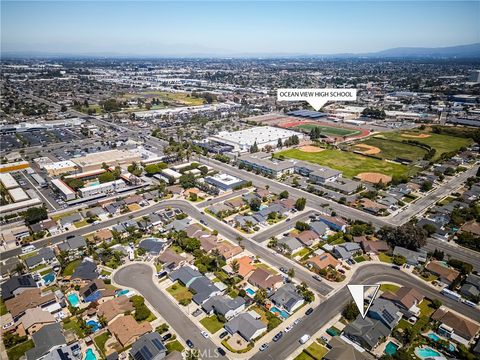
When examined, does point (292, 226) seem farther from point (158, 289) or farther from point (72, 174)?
point (72, 174)

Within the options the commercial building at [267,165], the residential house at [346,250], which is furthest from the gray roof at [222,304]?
the commercial building at [267,165]

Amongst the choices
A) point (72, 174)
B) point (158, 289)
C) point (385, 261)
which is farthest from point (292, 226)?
point (72, 174)

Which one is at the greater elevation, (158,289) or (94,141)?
A: (94,141)

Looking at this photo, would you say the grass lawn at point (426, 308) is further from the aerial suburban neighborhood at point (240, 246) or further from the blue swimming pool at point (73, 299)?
the blue swimming pool at point (73, 299)

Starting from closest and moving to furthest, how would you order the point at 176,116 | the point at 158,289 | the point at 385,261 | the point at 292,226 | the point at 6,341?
1. the point at 6,341
2. the point at 158,289
3. the point at 385,261
4. the point at 292,226
5. the point at 176,116

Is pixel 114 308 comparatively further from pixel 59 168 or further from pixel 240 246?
pixel 59 168

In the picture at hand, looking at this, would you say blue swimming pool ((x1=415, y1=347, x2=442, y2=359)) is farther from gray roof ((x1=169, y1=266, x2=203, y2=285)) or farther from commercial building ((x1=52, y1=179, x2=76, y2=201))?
commercial building ((x1=52, y1=179, x2=76, y2=201))

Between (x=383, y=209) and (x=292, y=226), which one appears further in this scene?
(x=383, y=209)
